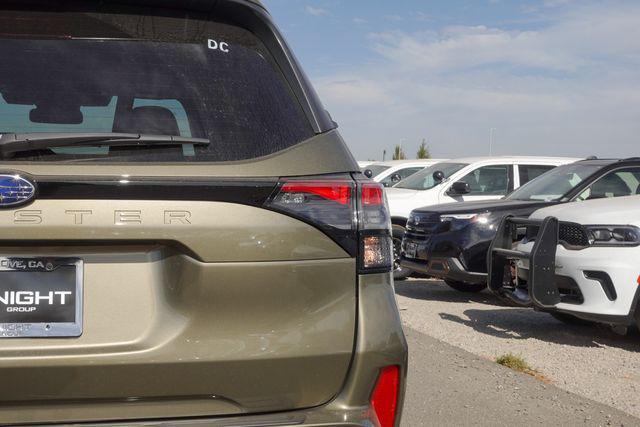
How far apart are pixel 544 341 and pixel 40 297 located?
5.51 metres

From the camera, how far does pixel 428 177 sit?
12.0 metres

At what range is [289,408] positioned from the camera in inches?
83.4

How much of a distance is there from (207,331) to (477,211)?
7.06 metres

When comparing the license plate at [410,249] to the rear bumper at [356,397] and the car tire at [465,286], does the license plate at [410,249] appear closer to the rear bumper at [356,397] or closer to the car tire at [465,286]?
the car tire at [465,286]

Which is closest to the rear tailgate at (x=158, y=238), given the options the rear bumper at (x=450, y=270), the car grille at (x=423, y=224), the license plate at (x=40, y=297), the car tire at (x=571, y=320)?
the license plate at (x=40, y=297)

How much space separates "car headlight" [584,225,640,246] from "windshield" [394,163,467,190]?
541 centimetres

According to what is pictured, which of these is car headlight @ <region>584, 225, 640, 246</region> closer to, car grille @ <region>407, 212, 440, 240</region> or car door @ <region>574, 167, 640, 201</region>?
car door @ <region>574, 167, 640, 201</region>

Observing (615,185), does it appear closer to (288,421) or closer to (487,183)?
(487,183)

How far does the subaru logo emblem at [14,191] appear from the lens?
6.42 feet

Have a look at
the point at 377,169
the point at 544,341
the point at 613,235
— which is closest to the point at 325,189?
the point at 613,235

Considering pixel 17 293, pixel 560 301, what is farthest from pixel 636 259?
pixel 17 293

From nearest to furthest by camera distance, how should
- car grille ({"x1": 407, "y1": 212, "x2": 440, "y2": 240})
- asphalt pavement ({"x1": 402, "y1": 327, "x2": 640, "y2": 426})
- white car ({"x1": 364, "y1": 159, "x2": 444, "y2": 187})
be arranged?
asphalt pavement ({"x1": 402, "y1": 327, "x2": 640, "y2": 426}), car grille ({"x1": 407, "y1": 212, "x2": 440, "y2": 240}), white car ({"x1": 364, "y1": 159, "x2": 444, "y2": 187})

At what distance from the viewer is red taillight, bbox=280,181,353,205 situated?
2.20 m

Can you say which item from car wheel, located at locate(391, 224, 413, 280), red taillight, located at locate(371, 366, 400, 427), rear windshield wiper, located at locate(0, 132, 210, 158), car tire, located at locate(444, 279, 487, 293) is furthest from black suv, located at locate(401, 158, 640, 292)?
rear windshield wiper, located at locate(0, 132, 210, 158)
